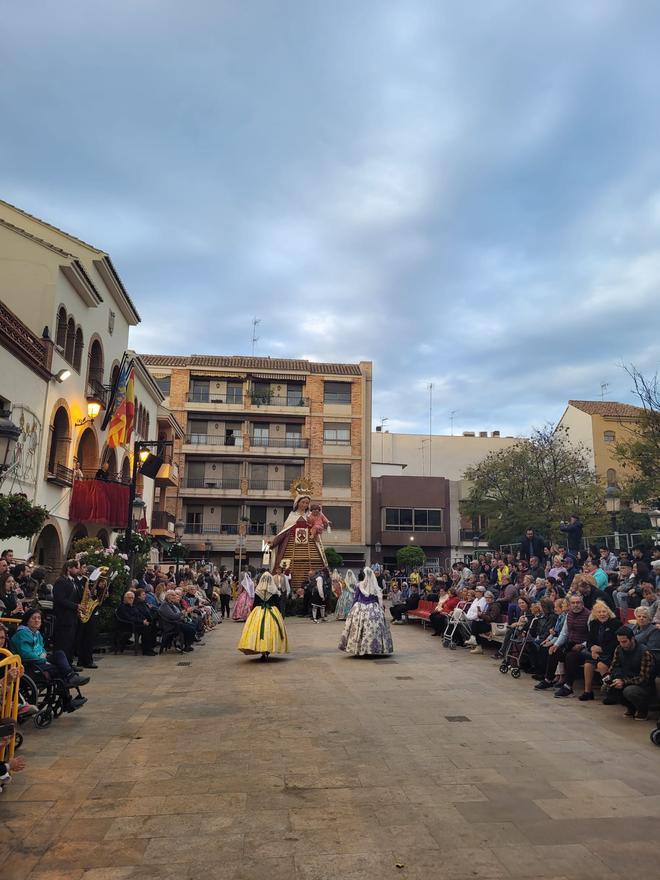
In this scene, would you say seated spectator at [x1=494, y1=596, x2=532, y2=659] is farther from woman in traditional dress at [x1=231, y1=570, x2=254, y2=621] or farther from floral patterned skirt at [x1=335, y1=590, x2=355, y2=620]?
woman in traditional dress at [x1=231, y1=570, x2=254, y2=621]

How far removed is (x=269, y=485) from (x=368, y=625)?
37.5 m

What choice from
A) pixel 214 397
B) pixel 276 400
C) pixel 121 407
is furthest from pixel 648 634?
pixel 214 397

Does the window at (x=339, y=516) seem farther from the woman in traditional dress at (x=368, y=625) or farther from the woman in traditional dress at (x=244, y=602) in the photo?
the woman in traditional dress at (x=368, y=625)

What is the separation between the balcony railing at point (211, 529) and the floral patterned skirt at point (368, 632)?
1451 inches

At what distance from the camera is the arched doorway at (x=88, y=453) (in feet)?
78.8

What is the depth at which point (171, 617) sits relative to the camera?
15094 millimetres

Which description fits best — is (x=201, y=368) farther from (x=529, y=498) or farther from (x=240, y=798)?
(x=240, y=798)

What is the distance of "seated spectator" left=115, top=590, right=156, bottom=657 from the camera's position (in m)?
14.6

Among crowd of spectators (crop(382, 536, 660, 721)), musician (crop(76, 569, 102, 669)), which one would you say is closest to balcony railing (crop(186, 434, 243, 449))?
crowd of spectators (crop(382, 536, 660, 721))

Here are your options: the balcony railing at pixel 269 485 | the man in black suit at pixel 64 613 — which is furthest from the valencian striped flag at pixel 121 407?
the balcony railing at pixel 269 485

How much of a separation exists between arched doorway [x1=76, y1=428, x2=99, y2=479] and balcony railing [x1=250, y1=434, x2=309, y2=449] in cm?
2716

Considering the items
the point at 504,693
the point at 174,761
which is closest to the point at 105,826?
the point at 174,761

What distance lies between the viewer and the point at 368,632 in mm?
13938

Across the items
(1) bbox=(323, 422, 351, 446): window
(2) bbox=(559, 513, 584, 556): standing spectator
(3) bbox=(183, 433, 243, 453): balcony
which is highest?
(1) bbox=(323, 422, 351, 446): window
